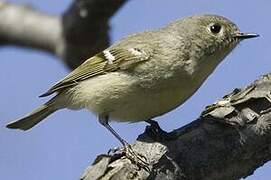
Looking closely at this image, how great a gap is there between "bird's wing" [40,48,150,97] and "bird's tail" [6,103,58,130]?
0.83ft

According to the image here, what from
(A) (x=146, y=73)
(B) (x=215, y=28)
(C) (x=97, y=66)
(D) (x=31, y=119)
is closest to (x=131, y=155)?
(A) (x=146, y=73)

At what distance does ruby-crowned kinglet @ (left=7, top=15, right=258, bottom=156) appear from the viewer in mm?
3352

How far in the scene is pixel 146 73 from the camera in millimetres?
3432

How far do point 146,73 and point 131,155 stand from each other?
2.79 ft

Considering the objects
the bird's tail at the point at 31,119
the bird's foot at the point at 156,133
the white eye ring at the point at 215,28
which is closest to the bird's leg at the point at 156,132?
the bird's foot at the point at 156,133

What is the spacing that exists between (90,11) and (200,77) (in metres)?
0.70

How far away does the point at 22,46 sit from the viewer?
3.88 meters

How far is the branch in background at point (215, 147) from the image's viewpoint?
8.65ft

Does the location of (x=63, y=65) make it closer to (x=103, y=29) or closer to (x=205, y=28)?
(x=103, y=29)

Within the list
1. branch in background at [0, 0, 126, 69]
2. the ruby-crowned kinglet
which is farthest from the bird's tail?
branch in background at [0, 0, 126, 69]

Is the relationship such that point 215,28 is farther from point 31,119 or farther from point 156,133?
point 31,119

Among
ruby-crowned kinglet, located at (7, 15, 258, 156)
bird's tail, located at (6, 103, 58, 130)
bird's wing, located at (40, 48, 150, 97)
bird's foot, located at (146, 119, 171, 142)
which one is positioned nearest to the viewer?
bird's foot, located at (146, 119, 171, 142)

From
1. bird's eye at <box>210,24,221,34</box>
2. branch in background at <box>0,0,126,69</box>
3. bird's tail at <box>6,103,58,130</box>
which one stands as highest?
branch in background at <box>0,0,126,69</box>

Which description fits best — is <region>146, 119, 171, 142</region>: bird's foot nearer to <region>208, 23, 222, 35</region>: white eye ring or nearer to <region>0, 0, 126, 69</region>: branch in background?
<region>0, 0, 126, 69</region>: branch in background
